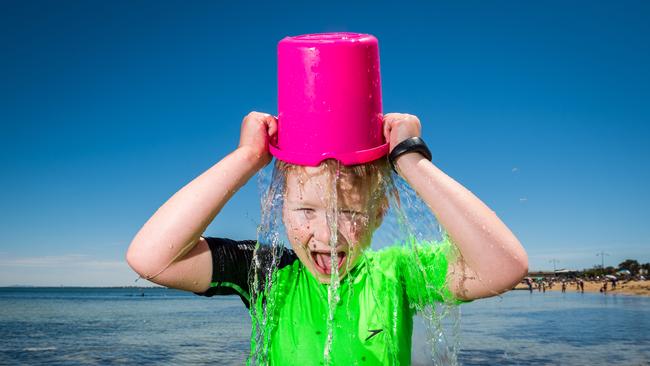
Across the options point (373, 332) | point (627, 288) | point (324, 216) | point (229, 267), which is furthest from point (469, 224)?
point (627, 288)

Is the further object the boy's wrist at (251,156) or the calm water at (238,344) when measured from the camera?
the calm water at (238,344)

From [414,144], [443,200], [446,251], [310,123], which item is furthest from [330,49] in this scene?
[446,251]

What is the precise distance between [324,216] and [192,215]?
0.57 m

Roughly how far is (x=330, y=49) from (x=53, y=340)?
27.2 m

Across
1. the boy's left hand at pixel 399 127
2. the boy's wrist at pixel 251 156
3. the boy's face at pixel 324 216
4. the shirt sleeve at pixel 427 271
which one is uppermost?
the boy's left hand at pixel 399 127

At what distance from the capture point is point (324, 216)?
2453 millimetres

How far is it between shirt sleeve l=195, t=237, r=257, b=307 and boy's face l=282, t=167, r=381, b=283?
0.35 meters

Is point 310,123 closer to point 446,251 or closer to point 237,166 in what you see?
point 237,166

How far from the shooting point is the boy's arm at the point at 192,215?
99.5 inches

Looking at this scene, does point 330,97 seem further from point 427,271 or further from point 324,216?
point 427,271

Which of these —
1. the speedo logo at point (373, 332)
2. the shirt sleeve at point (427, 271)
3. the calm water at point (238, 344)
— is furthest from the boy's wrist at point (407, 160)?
the calm water at point (238, 344)

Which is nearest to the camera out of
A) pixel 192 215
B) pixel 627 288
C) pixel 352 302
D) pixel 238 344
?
pixel 192 215

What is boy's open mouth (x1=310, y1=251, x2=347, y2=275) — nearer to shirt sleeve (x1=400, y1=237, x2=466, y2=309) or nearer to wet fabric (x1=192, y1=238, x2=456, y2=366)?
wet fabric (x1=192, y1=238, x2=456, y2=366)

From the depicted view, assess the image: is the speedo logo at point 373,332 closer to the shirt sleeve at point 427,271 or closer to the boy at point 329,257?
the boy at point 329,257
